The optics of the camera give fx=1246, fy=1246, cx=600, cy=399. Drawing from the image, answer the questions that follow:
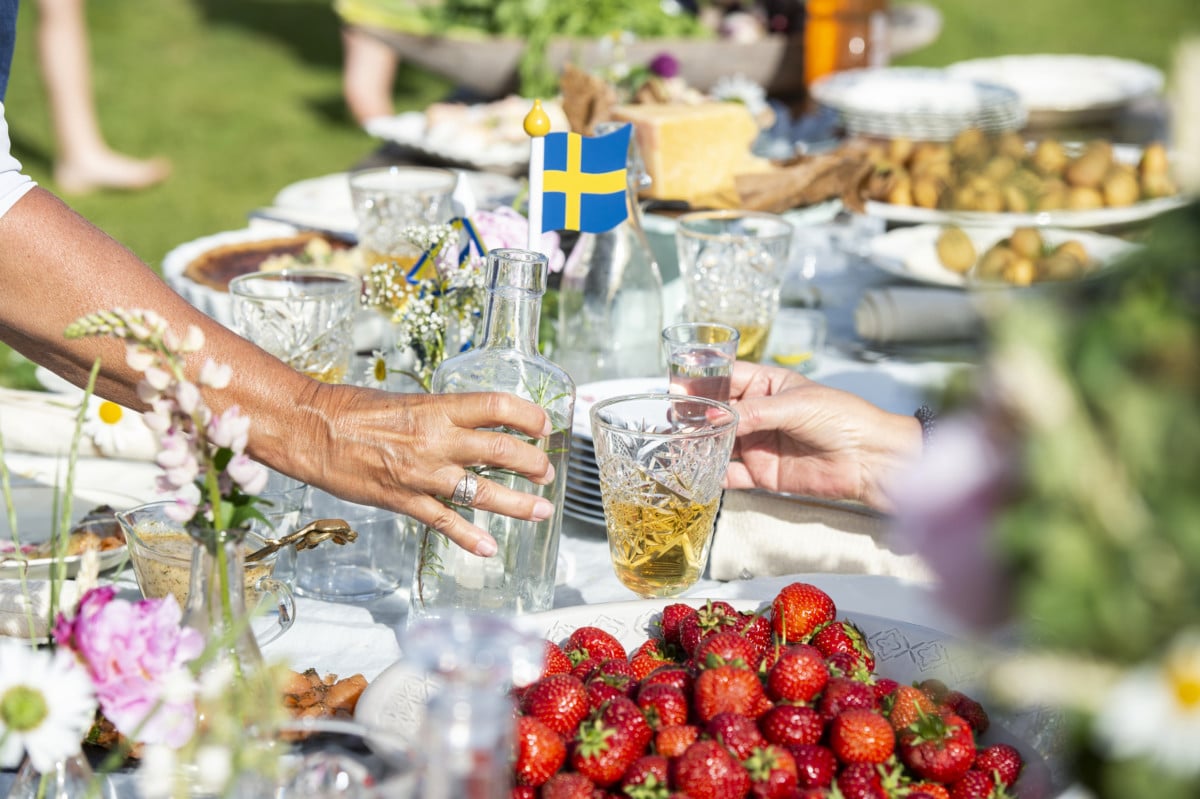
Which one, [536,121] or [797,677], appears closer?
[797,677]

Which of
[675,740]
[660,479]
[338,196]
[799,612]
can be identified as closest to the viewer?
[675,740]

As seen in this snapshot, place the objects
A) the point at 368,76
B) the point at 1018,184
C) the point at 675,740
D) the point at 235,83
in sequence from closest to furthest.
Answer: the point at 675,740
the point at 1018,184
the point at 368,76
the point at 235,83

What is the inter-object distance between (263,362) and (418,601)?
1.01ft

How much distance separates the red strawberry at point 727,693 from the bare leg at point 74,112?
528cm

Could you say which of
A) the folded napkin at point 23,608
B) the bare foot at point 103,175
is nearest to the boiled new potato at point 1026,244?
the folded napkin at point 23,608

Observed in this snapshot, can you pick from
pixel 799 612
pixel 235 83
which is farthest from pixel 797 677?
pixel 235 83

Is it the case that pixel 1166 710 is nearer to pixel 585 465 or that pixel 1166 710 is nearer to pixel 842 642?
pixel 842 642

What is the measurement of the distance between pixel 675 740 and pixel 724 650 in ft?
0.39

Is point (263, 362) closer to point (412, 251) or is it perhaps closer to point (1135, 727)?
point (412, 251)

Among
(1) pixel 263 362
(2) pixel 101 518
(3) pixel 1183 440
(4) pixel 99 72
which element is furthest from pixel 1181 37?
(4) pixel 99 72

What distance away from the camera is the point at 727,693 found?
0.99 m

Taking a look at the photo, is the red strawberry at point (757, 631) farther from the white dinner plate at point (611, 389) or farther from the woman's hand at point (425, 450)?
the white dinner plate at point (611, 389)

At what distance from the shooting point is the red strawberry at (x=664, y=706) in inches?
38.7

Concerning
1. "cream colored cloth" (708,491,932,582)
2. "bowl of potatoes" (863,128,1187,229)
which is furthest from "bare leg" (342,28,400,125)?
"cream colored cloth" (708,491,932,582)
